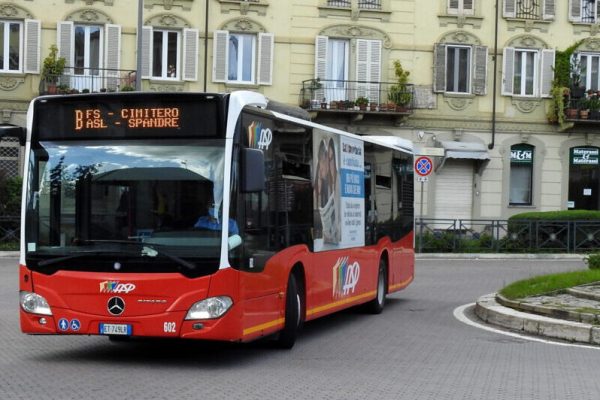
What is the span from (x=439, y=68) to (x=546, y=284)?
71.6ft

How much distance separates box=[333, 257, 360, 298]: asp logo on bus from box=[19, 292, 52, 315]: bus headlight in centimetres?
429

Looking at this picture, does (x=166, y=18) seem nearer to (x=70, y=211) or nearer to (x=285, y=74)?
(x=285, y=74)

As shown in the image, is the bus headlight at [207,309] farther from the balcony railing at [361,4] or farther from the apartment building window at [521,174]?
the apartment building window at [521,174]

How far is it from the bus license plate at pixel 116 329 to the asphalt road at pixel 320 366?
1.20 feet

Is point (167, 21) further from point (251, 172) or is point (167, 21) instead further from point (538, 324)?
point (251, 172)

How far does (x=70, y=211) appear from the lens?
32.2 feet

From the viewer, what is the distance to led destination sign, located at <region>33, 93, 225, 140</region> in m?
9.72

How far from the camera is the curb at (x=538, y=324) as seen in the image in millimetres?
12203

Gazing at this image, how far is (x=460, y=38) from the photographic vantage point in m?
37.2

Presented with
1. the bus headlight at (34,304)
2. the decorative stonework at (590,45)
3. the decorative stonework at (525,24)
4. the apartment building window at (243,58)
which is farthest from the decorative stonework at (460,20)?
the bus headlight at (34,304)

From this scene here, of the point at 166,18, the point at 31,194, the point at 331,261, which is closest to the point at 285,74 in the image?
the point at 166,18

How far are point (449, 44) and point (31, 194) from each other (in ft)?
95.1

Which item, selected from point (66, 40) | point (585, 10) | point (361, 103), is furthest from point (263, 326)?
point (585, 10)

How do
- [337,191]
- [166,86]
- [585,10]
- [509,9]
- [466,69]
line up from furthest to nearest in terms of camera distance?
1. [585,10]
2. [509,9]
3. [466,69]
4. [166,86]
5. [337,191]
